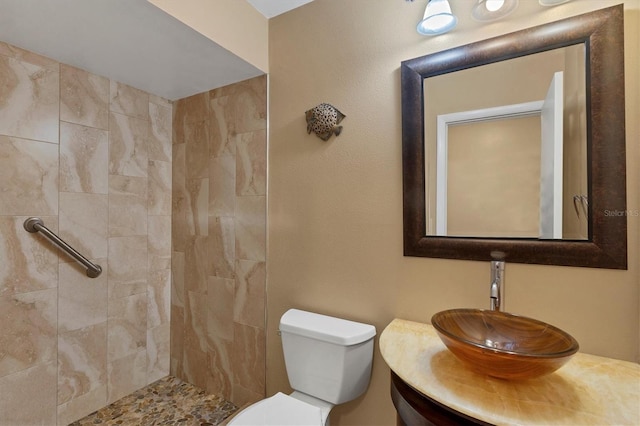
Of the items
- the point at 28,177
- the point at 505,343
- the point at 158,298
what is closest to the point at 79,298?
the point at 158,298

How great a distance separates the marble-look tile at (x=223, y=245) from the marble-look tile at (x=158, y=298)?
0.46m

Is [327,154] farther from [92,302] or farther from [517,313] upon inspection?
[92,302]

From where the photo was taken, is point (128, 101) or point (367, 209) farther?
point (128, 101)

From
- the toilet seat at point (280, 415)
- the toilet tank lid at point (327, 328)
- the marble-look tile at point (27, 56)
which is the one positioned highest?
the marble-look tile at point (27, 56)

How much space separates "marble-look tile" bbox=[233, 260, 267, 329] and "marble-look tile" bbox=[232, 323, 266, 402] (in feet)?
0.18

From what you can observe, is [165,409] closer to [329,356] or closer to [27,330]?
[27,330]

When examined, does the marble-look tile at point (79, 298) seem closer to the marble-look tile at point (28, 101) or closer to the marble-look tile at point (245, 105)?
the marble-look tile at point (28, 101)

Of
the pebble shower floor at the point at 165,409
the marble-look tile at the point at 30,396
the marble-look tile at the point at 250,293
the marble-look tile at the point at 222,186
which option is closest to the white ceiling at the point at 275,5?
the marble-look tile at the point at 222,186

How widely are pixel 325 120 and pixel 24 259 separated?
1.67m

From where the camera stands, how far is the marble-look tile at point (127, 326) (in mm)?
1840

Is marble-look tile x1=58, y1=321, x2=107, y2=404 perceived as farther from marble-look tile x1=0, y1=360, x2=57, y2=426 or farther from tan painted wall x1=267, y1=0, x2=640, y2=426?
tan painted wall x1=267, y1=0, x2=640, y2=426

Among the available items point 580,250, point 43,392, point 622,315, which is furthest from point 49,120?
point 622,315

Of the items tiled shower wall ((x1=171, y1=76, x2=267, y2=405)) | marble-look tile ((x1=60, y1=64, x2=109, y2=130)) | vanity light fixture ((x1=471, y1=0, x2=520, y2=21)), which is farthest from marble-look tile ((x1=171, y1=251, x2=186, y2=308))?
vanity light fixture ((x1=471, y1=0, x2=520, y2=21))

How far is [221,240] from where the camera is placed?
1.92 metres
